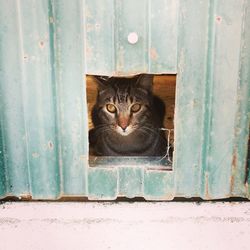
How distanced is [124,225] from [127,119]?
78 cm

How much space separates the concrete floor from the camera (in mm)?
1753

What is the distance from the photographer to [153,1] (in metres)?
1.53

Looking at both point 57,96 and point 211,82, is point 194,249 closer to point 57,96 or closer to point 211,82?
point 211,82

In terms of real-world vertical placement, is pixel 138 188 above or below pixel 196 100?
below

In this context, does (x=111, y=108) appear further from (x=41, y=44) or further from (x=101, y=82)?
(x=41, y=44)

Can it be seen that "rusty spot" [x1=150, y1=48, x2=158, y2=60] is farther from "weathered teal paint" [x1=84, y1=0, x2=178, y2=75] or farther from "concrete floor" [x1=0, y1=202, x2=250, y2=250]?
"concrete floor" [x1=0, y1=202, x2=250, y2=250]

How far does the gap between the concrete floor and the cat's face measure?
2.20ft

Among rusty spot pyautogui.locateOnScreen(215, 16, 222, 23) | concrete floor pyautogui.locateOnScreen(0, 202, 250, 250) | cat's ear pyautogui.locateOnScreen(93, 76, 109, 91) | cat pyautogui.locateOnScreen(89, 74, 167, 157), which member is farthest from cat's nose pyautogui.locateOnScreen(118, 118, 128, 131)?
rusty spot pyautogui.locateOnScreen(215, 16, 222, 23)

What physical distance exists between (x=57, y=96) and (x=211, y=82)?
0.70m

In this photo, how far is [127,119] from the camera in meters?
2.38

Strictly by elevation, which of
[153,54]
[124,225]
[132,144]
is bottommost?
[124,225]

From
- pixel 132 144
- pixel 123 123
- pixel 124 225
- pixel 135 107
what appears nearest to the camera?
pixel 124 225

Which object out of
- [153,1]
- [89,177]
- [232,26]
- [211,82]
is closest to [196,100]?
[211,82]

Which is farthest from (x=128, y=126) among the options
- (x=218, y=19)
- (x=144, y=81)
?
(x=218, y=19)
